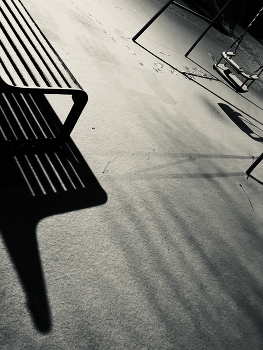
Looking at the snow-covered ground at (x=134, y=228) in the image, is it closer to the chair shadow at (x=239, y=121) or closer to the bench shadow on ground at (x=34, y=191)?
the bench shadow on ground at (x=34, y=191)

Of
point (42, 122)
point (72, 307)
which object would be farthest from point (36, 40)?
point (72, 307)

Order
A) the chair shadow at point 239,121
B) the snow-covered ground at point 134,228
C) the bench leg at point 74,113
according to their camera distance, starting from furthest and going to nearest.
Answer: the chair shadow at point 239,121 → the bench leg at point 74,113 → the snow-covered ground at point 134,228

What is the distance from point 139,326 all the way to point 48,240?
0.60m

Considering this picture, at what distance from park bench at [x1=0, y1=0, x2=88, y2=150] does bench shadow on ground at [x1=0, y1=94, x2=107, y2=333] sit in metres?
0.03

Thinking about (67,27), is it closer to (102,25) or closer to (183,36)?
(102,25)

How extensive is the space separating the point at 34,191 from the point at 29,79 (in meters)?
0.61

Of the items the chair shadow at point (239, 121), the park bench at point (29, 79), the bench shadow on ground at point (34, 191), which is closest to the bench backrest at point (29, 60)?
the park bench at point (29, 79)

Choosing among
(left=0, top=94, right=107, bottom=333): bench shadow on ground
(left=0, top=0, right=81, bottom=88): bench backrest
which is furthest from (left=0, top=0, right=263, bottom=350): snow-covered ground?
Result: (left=0, top=0, right=81, bottom=88): bench backrest

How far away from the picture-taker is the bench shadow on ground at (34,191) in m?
1.33

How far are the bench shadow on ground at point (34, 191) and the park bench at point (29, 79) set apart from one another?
1.0 inches

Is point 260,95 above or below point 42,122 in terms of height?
above

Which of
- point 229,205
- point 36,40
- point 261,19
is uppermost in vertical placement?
point 261,19

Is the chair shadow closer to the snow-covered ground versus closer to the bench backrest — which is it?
the snow-covered ground

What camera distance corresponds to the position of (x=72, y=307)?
1306mm
